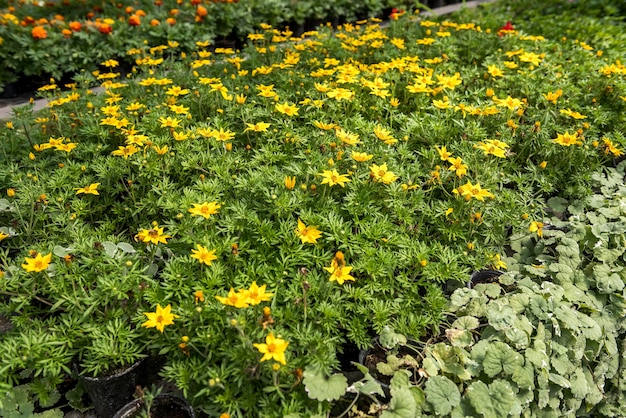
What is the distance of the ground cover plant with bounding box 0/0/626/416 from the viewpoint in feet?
5.40

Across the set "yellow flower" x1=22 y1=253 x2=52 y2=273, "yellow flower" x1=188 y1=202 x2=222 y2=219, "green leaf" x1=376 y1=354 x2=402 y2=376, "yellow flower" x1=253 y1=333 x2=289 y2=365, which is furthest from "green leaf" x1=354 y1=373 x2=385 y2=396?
"yellow flower" x1=22 y1=253 x2=52 y2=273

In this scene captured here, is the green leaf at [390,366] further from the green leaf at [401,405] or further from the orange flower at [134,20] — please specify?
the orange flower at [134,20]

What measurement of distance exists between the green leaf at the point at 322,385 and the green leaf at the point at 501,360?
23.2 inches

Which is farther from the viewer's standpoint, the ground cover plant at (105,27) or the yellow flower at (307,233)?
the ground cover plant at (105,27)

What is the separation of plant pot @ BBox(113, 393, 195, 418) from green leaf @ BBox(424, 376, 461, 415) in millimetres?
870

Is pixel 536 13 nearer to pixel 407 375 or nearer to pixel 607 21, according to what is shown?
pixel 607 21

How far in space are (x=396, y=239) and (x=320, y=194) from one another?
424 mm

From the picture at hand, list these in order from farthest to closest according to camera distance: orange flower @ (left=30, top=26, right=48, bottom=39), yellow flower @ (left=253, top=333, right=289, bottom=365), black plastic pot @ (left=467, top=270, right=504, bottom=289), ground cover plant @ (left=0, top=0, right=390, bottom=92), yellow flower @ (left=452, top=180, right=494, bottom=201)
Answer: ground cover plant @ (left=0, top=0, right=390, bottom=92) < orange flower @ (left=30, top=26, right=48, bottom=39) < black plastic pot @ (left=467, top=270, right=504, bottom=289) < yellow flower @ (left=452, top=180, right=494, bottom=201) < yellow flower @ (left=253, top=333, right=289, bottom=365)

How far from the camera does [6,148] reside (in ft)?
8.85

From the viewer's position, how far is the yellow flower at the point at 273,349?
56.6 inches

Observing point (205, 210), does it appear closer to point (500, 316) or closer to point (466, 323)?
point (466, 323)

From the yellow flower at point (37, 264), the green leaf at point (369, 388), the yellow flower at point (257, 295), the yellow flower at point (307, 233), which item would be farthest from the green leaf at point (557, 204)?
the yellow flower at point (37, 264)

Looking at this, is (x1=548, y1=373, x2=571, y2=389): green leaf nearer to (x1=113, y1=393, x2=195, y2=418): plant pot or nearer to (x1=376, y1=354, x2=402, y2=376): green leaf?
(x1=376, y1=354, x2=402, y2=376): green leaf

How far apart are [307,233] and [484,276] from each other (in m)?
1.06
